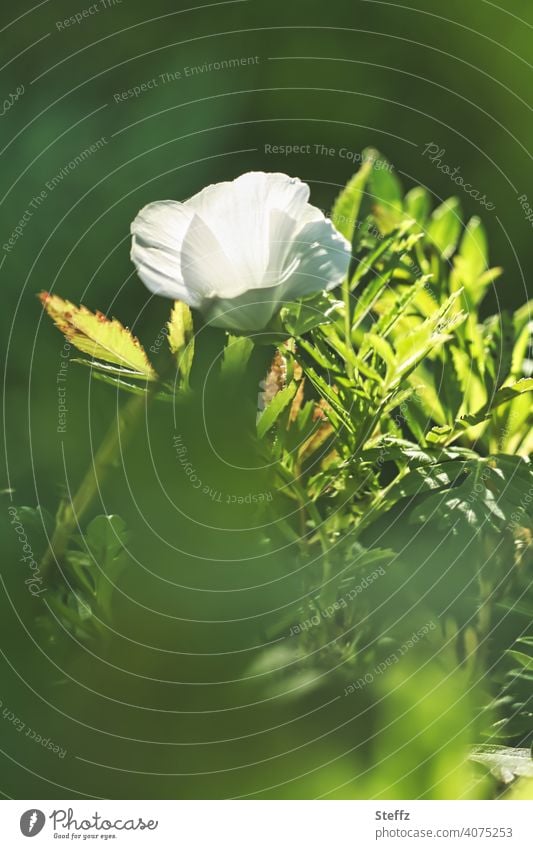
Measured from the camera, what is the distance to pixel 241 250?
0.31 meters

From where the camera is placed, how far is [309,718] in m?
0.34

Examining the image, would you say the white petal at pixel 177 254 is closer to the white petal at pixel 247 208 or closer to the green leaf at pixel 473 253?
the white petal at pixel 247 208

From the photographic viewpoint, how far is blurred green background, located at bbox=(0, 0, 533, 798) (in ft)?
1.12

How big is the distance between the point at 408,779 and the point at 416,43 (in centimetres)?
48

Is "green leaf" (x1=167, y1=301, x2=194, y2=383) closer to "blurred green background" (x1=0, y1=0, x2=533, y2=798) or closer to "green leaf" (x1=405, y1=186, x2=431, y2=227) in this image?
"blurred green background" (x1=0, y1=0, x2=533, y2=798)

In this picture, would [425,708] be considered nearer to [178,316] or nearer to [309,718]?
[309,718]

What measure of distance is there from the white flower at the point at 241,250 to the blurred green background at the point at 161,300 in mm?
46

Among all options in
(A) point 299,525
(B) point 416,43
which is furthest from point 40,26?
(A) point 299,525
